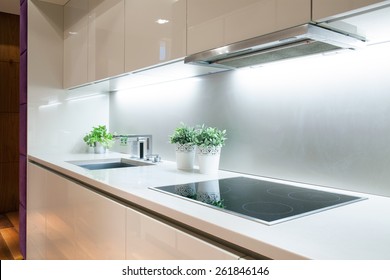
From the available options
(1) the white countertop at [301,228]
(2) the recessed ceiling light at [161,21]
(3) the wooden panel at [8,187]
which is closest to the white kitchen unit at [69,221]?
(1) the white countertop at [301,228]

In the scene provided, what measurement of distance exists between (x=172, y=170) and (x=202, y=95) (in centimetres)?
52

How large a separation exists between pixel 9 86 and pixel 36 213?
273cm

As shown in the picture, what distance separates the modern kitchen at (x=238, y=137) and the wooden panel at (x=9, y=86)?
Answer: 242 centimetres

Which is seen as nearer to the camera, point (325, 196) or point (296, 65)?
point (325, 196)

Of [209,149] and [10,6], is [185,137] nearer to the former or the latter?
[209,149]

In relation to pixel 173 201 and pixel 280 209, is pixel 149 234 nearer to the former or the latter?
pixel 173 201

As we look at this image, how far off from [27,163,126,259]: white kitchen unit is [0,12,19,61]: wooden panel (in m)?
2.60

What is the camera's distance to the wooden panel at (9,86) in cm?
455

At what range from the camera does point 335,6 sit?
970mm

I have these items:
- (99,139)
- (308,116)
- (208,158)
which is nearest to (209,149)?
(208,158)

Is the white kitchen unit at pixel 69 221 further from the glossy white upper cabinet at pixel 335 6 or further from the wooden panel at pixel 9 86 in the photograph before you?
the wooden panel at pixel 9 86

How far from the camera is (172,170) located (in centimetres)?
190

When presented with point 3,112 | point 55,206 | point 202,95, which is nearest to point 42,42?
point 55,206

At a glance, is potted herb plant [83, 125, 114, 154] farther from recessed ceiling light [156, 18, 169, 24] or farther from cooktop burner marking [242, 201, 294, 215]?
cooktop burner marking [242, 201, 294, 215]
